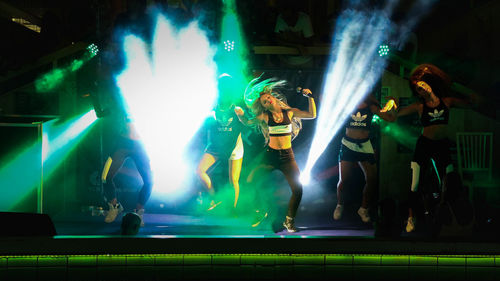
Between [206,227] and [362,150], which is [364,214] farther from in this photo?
[206,227]

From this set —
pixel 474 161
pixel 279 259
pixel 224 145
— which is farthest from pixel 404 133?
pixel 279 259

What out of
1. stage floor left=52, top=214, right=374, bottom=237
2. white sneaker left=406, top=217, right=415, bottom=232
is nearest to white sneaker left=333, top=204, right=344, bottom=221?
stage floor left=52, top=214, right=374, bottom=237

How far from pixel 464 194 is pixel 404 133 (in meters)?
1.55

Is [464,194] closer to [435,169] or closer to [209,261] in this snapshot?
[435,169]

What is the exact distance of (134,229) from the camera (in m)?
5.98

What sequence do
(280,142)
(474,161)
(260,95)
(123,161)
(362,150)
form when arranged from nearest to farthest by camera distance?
(280,142)
(260,95)
(362,150)
(123,161)
(474,161)

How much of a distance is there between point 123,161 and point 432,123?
14.7 ft

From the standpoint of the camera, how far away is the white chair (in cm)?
752

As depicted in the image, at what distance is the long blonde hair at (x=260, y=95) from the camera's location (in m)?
7.13

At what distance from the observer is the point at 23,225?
546cm

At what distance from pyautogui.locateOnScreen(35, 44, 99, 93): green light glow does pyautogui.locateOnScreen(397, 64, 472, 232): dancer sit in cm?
523

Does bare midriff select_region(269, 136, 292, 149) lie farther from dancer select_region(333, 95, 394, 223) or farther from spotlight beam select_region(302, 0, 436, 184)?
dancer select_region(333, 95, 394, 223)

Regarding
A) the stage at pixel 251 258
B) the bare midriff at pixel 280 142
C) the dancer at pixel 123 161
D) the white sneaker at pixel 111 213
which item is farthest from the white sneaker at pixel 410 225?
the white sneaker at pixel 111 213

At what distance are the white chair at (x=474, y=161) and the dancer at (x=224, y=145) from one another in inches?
133
